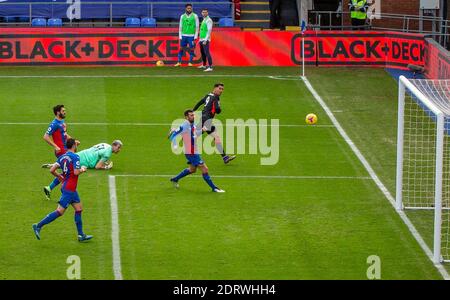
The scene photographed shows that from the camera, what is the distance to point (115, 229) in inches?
935

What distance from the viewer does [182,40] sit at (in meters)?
43.4

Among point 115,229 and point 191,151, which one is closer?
point 115,229

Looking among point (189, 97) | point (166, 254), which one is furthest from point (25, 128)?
point (166, 254)

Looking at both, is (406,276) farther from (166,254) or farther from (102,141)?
(102,141)

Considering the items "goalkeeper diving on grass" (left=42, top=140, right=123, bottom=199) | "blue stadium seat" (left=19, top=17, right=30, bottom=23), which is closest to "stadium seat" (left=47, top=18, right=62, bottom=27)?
"blue stadium seat" (left=19, top=17, right=30, bottom=23)

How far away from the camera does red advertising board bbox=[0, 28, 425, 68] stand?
4353 centimetres

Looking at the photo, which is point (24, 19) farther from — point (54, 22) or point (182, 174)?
point (182, 174)

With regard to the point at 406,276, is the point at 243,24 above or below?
above

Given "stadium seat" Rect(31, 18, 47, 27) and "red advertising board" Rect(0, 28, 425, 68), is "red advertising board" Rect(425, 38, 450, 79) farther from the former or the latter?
"stadium seat" Rect(31, 18, 47, 27)

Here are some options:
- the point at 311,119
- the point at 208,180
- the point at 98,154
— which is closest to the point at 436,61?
the point at 311,119

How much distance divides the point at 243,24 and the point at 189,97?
432 inches

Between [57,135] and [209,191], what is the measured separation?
12.3 feet

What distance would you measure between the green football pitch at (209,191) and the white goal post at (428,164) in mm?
458

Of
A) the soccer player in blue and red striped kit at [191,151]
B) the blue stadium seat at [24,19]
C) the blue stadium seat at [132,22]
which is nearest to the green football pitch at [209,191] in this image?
the soccer player in blue and red striped kit at [191,151]
